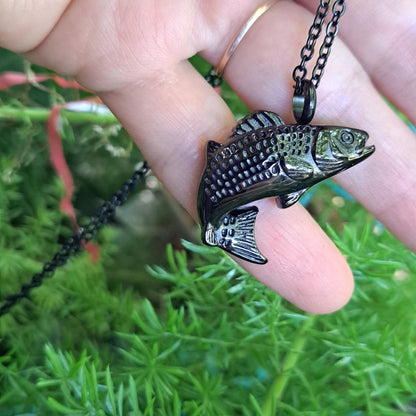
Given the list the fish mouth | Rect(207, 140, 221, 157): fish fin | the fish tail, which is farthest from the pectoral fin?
the fish mouth

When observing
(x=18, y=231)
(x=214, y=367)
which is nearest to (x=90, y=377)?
(x=214, y=367)

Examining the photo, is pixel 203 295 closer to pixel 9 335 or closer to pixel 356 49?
pixel 9 335

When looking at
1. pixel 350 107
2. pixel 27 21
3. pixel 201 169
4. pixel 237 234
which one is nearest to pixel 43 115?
pixel 27 21

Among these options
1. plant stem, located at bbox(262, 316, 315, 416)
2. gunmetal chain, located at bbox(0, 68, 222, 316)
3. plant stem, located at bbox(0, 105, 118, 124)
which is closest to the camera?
plant stem, located at bbox(262, 316, 315, 416)

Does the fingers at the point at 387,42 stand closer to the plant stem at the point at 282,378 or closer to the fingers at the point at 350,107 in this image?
the fingers at the point at 350,107

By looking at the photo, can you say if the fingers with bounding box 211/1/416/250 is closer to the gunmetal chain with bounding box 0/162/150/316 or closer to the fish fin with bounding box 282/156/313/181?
the fish fin with bounding box 282/156/313/181

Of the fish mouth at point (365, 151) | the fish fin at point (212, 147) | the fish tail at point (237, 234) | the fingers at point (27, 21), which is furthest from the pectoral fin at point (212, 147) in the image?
the fingers at point (27, 21)
